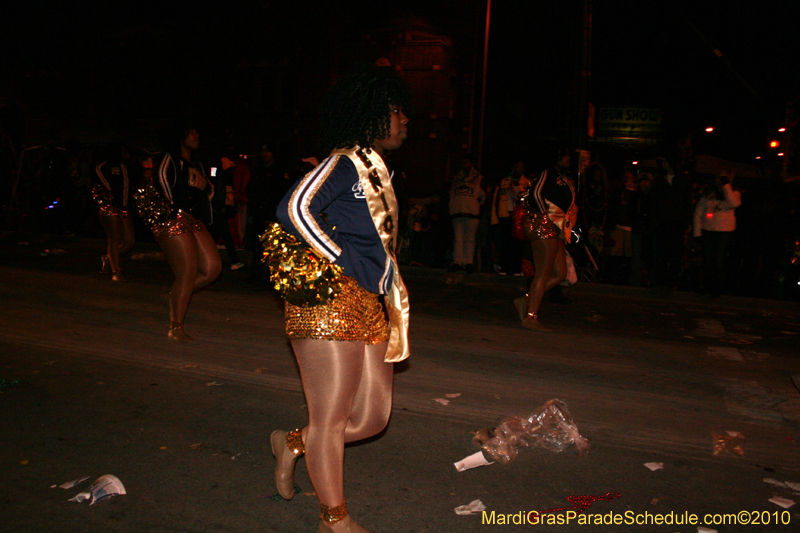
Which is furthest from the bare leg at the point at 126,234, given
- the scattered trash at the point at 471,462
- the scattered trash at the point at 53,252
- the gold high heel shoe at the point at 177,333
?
the scattered trash at the point at 471,462

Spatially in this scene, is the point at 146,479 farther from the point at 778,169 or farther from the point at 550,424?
the point at 778,169

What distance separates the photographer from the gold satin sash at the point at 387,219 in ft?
9.06

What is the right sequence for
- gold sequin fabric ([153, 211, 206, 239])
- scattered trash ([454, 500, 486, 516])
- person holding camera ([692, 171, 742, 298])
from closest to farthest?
scattered trash ([454, 500, 486, 516]) < gold sequin fabric ([153, 211, 206, 239]) < person holding camera ([692, 171, 742, 298])

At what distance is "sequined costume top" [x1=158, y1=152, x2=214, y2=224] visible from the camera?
5836 mm

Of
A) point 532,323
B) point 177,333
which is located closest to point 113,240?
point 177,333

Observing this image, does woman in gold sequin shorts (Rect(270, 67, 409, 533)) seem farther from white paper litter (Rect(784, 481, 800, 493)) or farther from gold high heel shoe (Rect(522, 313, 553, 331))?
gold high heel shoe (Rect(522, 313, 553, 331))

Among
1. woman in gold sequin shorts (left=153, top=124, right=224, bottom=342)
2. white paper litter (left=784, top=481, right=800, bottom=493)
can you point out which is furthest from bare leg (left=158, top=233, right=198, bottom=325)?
white paper litter (left=784, top=481, right=800, bottom=493)

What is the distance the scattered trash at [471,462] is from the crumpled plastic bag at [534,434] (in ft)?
0.28

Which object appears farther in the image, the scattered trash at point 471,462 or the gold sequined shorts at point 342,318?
the scattered trash at point 471,462

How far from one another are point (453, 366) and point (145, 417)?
2.60 meters

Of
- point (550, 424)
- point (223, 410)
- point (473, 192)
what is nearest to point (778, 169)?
point (473, 192)

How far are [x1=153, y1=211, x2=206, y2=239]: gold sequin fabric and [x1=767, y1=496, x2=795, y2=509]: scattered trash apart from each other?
4.71m

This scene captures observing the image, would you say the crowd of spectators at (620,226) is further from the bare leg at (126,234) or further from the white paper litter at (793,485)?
the white paper litter at (793,485)

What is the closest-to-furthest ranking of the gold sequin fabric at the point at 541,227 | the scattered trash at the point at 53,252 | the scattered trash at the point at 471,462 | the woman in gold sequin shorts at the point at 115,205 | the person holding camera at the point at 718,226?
the scattered trash at the point at 471,462
the gold sequin fabric at the point at 541,227
the woman in gold sequin shorts at the point at 115,205
the person holding camera at the point at 718,226
the scattered trash at the point at 53,252
